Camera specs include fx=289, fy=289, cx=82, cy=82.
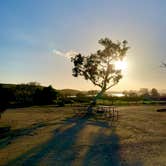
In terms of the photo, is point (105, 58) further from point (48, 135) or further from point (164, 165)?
point (164, 165)

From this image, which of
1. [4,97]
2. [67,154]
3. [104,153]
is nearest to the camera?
[67,154]

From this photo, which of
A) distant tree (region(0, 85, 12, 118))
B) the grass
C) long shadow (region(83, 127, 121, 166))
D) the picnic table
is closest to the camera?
long shadow (region(83, 127, 121, 166))

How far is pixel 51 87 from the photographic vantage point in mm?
55375

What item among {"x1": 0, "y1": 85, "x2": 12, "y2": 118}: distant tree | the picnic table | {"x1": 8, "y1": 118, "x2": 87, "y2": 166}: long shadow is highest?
{"x1": 0, "y1": 85, "x2": 12, "y2": 118}: distant tree

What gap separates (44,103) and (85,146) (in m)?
41.4

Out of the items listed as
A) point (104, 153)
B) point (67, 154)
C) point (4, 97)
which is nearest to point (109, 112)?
point (4, 97)

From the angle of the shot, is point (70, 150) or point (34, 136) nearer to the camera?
point (70, 150)

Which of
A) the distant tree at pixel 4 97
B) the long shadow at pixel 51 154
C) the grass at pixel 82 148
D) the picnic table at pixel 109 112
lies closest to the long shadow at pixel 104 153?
the grass at pixel 82 148

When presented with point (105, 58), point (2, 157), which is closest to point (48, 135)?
point (2, 157)

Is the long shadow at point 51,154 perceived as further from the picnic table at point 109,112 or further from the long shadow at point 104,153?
the picnic table at point 109,112

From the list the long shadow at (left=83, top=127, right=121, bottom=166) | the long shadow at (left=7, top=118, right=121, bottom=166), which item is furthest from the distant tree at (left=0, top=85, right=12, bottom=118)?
the long shadow at (left=83, top=127, right=121, bottom=166)

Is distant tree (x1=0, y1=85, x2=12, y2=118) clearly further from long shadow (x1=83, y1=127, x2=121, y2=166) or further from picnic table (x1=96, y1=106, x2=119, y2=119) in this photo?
picnic table (x1=96, y1=106, x2=119, y2=119)

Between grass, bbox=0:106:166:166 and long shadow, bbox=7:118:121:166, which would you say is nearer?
long shadow, bbox=7:118:121:166

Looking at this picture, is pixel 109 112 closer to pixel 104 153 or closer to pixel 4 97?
pixel 4 97
